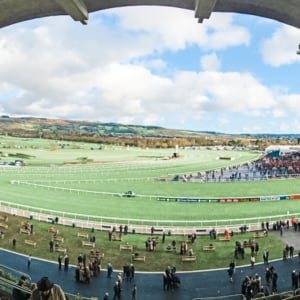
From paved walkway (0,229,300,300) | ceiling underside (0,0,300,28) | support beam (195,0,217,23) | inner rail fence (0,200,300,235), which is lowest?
paved walkway (0,229,300,300)

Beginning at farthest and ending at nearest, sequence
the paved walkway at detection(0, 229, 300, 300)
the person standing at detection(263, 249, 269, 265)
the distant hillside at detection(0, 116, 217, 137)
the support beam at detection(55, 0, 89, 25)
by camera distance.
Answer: the distant hillside at detection(0, 116, 217, 137)
the person standing at detection(263, 249, 269, 265)
the paved walkway at detection(0, 229, 300, 300)
the support beam at detection(55, 0, 89, 25)

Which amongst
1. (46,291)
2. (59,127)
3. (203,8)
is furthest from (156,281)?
(46,291)

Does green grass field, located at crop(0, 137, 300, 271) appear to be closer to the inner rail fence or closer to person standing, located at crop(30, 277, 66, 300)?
the inner rail fence

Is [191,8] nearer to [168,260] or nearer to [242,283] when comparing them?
[242,283]

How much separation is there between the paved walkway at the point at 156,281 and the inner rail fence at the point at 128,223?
1651 mm

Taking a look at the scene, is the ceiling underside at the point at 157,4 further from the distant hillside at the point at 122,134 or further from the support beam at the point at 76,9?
the distant hillside at the point at 122,134

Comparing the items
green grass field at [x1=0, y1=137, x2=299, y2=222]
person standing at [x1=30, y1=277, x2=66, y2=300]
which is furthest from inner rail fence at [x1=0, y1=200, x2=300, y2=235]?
person standing at [x1=30, y1=277, x2=66, y2=300]

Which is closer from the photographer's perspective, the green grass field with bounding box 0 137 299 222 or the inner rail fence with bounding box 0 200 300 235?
the inner rail fence with bounding box 0 200 300 235

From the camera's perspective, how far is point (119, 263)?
10.3 metres

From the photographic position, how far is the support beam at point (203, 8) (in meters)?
2.67

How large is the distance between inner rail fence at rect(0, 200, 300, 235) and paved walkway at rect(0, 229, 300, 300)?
5.42ft

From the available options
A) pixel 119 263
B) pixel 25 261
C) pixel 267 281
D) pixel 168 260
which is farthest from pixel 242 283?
pixel 25 261

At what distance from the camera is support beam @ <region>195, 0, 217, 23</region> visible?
2.67 metres

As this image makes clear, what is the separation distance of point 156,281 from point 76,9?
809 centimetres
